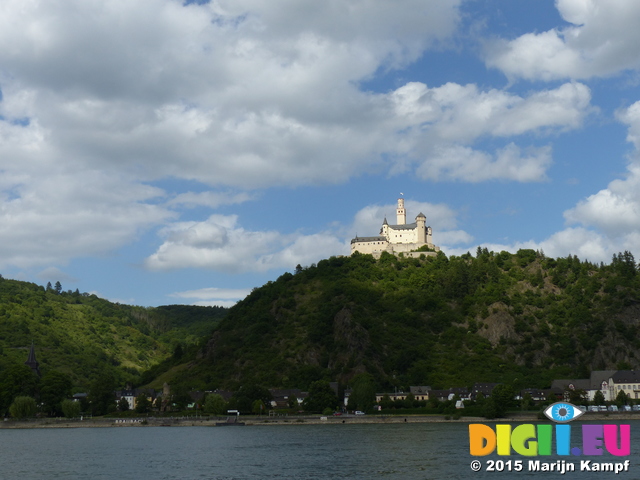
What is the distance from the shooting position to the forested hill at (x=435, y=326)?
152 meters

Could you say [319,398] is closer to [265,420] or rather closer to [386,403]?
[265,420]

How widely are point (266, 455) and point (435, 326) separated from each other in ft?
331

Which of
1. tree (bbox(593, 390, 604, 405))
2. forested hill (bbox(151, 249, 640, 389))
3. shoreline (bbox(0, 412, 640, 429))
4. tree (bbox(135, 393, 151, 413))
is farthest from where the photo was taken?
forested hill (bbox(151, 249, 640, 389))

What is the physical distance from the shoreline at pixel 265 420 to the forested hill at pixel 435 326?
22772 millimetres

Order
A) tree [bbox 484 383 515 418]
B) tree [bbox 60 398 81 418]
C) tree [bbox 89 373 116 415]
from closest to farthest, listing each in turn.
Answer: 1. tree [bbox 484 383 515 418]
2. tree [bbox 60 398 81 418]
3. tree [bbox 89 373 116 415]

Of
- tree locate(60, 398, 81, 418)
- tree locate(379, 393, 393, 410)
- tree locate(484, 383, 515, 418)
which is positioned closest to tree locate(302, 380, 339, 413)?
tree locate(379, 393, 393, 410)

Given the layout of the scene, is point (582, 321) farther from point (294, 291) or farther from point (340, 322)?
point (294, 291)

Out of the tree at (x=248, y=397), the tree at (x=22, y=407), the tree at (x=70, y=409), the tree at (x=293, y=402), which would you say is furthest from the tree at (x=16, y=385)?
the tree at (x=293, y=402)

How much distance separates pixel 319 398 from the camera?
426 feet

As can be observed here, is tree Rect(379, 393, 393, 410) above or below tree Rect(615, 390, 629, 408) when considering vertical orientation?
below

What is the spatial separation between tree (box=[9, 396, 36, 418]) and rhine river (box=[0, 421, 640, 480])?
1648 centimetres

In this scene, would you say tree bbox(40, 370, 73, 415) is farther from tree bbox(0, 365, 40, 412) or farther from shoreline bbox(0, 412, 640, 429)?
shoreline bbox(0, 412, 640, 429)

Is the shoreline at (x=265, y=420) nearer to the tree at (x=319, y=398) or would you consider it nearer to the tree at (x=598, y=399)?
the tree at (x=319, y=398)

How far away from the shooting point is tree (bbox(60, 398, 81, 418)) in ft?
436
